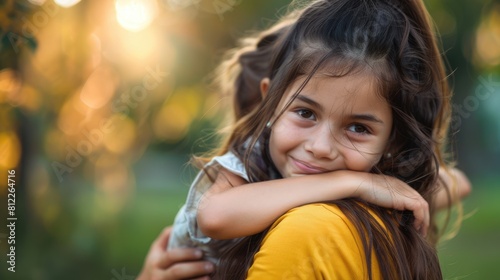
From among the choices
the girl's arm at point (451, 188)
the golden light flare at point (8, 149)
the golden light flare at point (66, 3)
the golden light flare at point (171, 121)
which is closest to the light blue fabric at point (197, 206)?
the girl's arm at point (451, 188)

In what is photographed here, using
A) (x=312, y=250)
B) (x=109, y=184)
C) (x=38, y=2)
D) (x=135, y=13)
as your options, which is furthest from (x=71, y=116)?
(x=312, y=250)

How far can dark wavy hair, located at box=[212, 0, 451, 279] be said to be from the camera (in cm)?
193

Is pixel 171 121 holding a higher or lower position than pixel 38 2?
lower

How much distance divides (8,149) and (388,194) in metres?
2.21

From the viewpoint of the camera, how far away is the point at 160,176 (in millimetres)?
14906

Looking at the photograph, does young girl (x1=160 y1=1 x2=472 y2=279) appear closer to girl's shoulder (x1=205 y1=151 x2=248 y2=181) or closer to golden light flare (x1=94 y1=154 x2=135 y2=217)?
girl's shoulder (x1=205 y1=151 x2=248 y2=181)

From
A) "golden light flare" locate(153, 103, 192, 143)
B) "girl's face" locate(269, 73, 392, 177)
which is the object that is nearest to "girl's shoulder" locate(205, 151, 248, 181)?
"girl's face" locate(269, 73, 392, 177)

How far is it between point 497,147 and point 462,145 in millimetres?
803

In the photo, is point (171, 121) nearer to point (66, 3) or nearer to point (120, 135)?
point (120, 135)

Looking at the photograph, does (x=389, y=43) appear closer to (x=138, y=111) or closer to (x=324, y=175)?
(x=324, y=175)

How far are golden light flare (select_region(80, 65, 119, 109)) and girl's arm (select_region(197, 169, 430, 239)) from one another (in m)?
2.30

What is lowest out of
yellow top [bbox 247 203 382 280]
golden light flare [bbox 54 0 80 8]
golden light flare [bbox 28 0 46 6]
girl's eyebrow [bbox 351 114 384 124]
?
yellow top [bbox 247 203 382 280]

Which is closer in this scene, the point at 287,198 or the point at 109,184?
the point at 287,198

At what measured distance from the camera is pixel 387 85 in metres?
2.01
